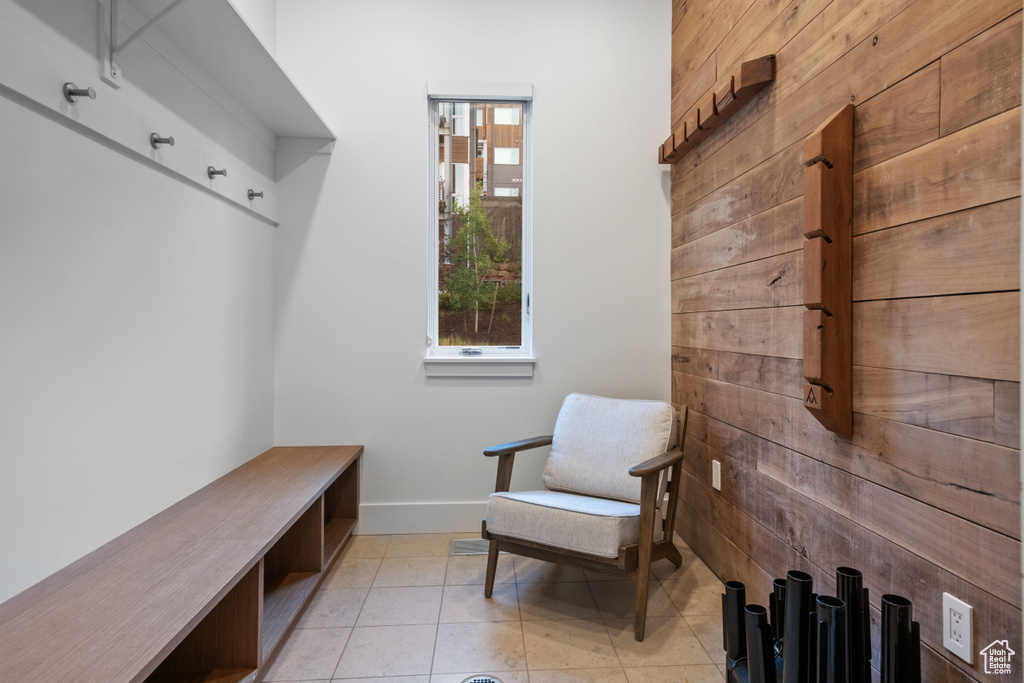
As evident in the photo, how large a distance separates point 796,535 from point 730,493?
0.49m

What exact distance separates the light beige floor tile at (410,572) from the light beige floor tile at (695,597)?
941mm

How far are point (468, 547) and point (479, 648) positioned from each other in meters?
0.87

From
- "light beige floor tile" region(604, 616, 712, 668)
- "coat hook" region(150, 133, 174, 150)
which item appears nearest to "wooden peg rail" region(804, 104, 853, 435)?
"light beige floor tile" region(604, 616, 712, 668)

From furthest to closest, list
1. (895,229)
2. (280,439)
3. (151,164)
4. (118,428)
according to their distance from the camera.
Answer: (280,439) → (151,164) → (118,428) → (895,229)

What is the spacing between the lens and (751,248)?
2049 millimetres

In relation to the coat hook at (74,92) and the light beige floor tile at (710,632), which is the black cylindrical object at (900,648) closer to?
the light beige floor tile at (710,632)

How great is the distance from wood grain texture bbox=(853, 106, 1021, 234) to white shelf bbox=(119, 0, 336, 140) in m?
1.91

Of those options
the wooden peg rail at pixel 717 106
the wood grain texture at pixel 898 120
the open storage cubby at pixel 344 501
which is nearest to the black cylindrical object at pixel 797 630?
the wood grain texture at pixel 898 120

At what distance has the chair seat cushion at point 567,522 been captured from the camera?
77.0 inches

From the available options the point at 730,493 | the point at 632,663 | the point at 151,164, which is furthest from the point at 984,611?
the point at 151,164

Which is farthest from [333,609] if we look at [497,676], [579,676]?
[579,676]

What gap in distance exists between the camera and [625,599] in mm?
2215

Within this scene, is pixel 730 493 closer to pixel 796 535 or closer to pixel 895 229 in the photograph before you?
pixel 796 535

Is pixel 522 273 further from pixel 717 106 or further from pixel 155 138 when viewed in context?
pixel 155 138
